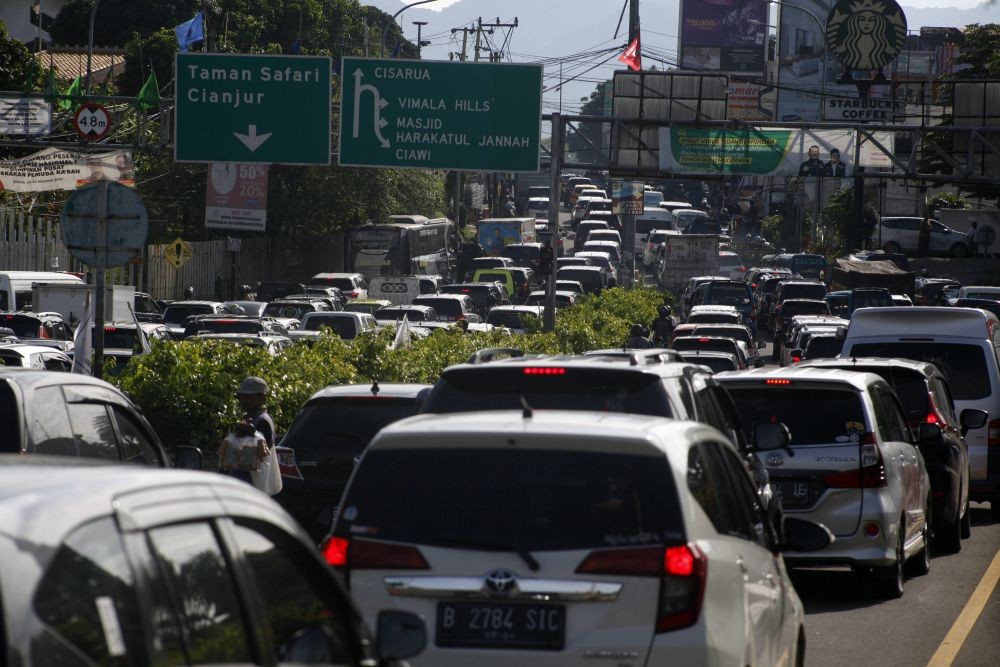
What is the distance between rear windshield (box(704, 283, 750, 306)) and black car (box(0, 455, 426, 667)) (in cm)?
4320

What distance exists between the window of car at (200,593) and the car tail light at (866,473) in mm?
8645

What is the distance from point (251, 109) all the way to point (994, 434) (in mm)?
15881

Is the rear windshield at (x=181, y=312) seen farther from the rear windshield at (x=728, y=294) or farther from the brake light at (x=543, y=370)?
the brake light at (x=543, y=370)

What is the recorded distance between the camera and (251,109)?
27625mm

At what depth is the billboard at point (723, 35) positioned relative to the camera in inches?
5487

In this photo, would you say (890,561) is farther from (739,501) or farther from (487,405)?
(739,501)

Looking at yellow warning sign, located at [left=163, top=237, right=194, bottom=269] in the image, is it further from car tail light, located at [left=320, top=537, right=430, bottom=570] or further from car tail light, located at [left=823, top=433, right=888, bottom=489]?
car tail light, located at [left=320, top=537, right=430, bottom=570]

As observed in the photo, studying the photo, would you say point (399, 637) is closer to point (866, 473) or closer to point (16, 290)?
point (866, 473)

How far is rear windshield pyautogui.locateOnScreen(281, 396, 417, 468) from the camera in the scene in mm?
11227

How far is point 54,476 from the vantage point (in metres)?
3.01

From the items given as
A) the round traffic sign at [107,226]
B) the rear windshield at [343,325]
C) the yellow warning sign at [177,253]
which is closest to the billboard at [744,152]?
the rear windshield at [343,325]

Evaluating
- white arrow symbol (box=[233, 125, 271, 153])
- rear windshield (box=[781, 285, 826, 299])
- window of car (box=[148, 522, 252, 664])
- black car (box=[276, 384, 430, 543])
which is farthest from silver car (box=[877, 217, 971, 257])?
window of car (box=[148, 522, 252, 664])

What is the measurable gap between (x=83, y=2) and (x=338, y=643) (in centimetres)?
8123

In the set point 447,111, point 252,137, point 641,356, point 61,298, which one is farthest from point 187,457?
point 61,298
